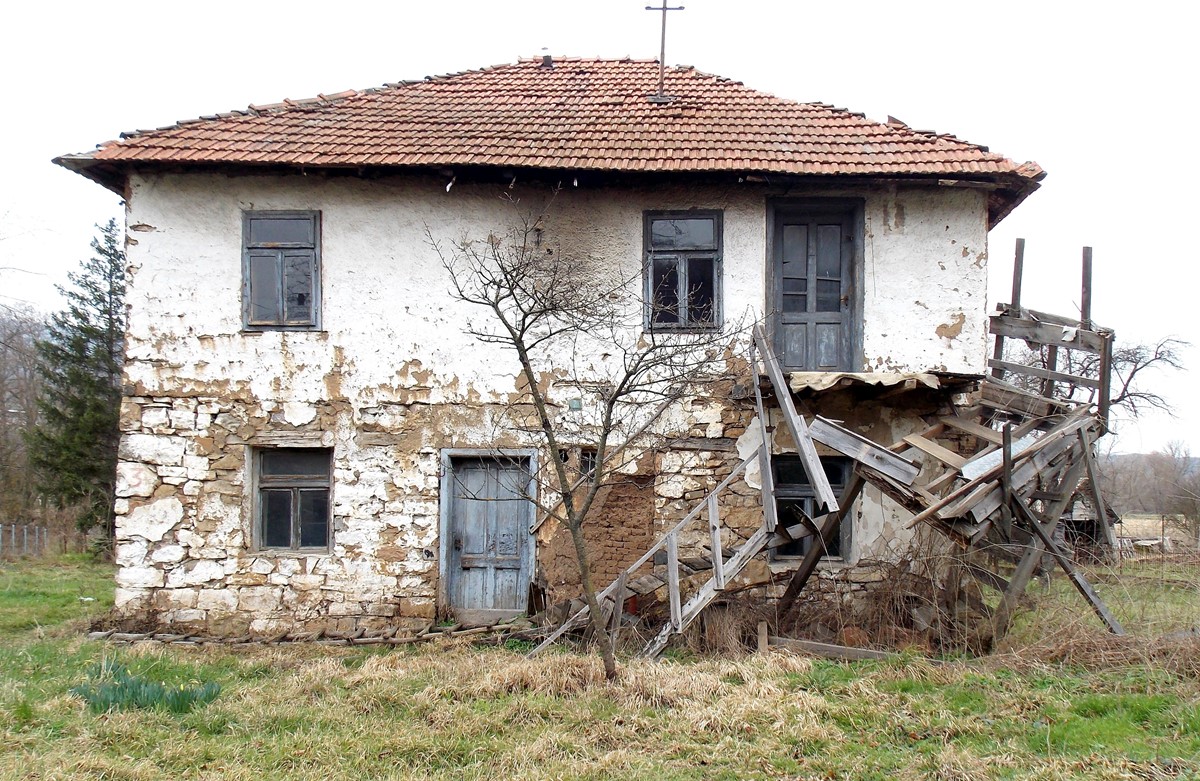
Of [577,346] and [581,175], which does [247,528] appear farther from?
[581,175]

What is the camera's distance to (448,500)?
889 centimetres

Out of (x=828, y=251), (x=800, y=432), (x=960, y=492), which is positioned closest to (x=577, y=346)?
(x=800, y=432)

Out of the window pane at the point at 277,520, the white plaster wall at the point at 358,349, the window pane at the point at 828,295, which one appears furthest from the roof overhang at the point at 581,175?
the window pane at the point at 277,520

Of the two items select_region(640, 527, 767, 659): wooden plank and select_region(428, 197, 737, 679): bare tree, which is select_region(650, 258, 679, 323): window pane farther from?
select_region(640, 527, 767, 659): wooden plank

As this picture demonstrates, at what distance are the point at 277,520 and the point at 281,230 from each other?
128 inches

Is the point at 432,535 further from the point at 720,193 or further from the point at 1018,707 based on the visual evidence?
the point at 1018,707

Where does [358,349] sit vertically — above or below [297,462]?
above

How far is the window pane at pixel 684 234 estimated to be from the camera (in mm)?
9008

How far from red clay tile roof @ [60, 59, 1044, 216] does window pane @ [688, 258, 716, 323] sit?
106cm

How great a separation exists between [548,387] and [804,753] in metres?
4.85

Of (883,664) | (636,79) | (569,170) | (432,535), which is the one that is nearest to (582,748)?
(883,664)

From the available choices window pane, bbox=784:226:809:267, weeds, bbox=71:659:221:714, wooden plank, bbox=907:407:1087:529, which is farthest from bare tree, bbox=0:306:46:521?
wooden plank, bbox=907:407:1087:529

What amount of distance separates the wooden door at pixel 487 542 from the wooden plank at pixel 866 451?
3320mm

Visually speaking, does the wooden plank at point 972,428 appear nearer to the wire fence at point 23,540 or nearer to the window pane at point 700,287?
the window pane at point 700,287
